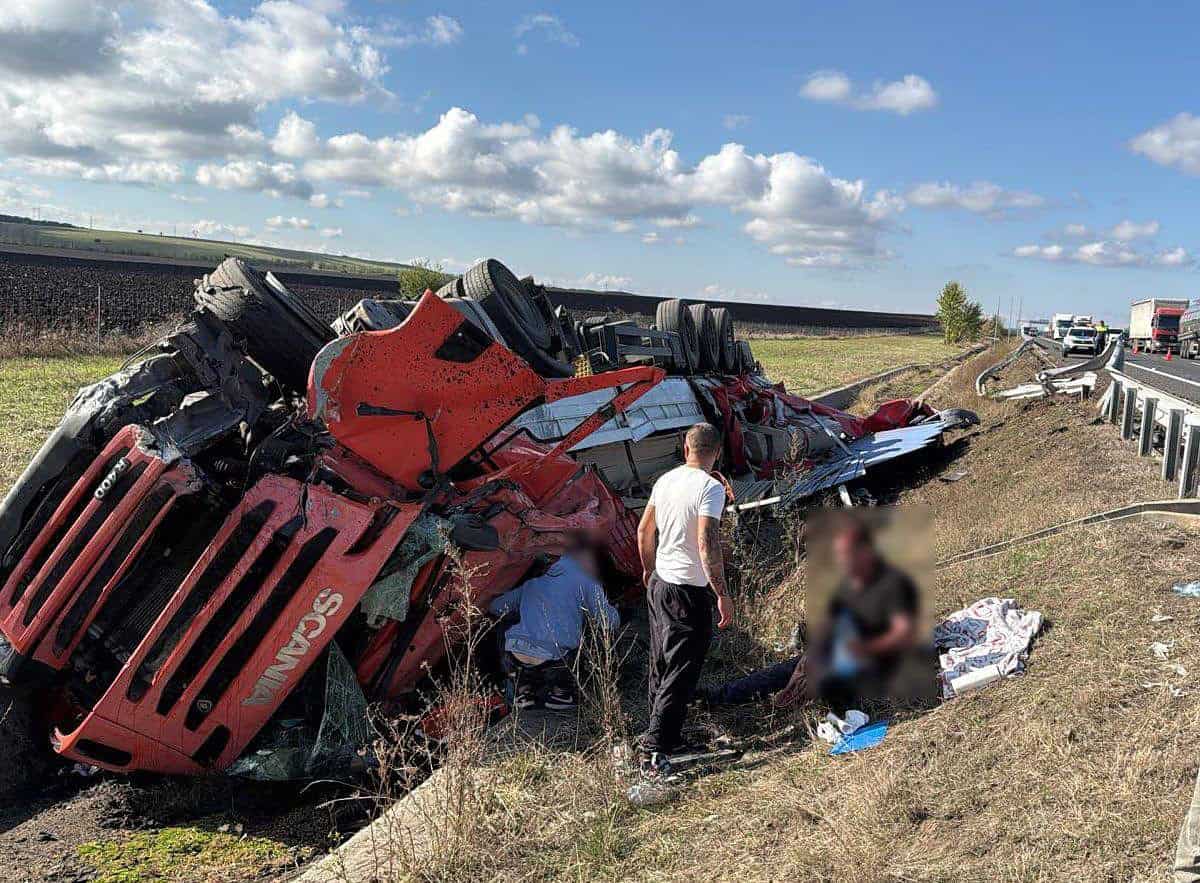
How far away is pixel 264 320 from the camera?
15.9ft

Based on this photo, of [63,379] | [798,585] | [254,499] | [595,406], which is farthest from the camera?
[63,379]

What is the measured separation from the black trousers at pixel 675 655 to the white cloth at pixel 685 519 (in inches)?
2.2

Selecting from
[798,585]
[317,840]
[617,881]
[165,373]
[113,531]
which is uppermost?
[165,373]

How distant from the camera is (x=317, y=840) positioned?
3.65 meters

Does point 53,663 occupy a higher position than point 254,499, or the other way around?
point 254,499

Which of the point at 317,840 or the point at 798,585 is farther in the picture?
the point at 798,585

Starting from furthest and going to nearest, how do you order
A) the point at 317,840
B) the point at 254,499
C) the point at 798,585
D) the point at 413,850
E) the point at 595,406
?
1. the point at 595,406
2. the point at 798,585
3. the point at 254,499
4. the point at 317,840
5. the point at 413,850

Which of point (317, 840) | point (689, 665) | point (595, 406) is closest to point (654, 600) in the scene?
point (689, 665)

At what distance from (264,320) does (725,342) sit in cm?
716

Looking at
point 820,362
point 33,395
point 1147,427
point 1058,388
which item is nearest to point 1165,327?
point 820,362

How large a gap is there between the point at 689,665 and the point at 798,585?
1724mm

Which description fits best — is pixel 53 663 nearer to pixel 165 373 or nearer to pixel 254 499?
pixel 254 499

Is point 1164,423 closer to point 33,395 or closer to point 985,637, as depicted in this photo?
point 985,637

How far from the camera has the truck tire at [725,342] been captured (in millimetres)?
11062
